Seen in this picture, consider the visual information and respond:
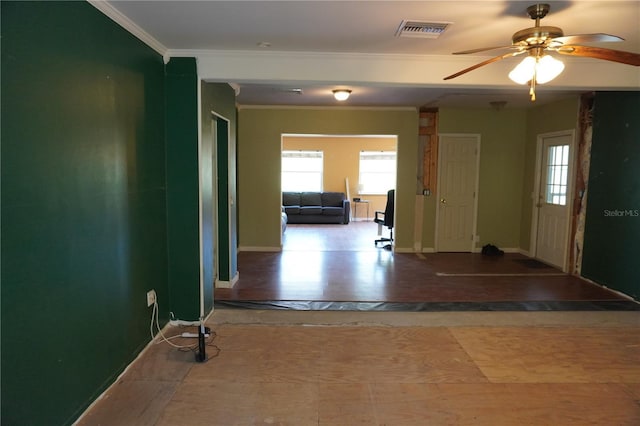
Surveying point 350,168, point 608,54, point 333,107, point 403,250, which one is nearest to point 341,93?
point 333,107

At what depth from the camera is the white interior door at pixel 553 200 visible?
563 centimetres

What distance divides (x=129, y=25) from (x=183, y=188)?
4.21 ft

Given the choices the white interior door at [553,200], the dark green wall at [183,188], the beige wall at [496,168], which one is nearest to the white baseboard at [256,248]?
the beige wall at [496,168]

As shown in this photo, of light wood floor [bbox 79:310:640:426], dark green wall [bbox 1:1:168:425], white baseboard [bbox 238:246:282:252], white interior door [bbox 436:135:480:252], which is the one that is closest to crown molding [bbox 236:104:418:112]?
white interior door [bbox 436:135:480:252]

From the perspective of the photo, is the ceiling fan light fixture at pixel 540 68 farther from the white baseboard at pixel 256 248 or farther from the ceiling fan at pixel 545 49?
the white baseboard at pixel 256 248

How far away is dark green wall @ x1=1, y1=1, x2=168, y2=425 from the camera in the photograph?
1708mm

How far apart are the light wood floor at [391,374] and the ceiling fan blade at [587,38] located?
A: 206 centimetres

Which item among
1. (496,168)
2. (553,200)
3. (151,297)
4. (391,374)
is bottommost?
(391,374)

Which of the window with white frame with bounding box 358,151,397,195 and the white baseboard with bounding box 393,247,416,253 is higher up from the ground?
the window with white frame with bounding box 358,151,397,195

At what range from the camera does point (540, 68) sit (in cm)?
243

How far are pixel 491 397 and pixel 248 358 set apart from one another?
165 centimetres

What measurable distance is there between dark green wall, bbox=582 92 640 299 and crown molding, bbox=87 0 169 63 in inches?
184

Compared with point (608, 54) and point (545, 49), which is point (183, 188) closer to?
point (545, 49)

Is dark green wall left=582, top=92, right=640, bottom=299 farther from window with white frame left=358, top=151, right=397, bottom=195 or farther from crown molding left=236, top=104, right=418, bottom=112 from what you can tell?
window with white frame left=358, top=151, right=397, bottom=195
